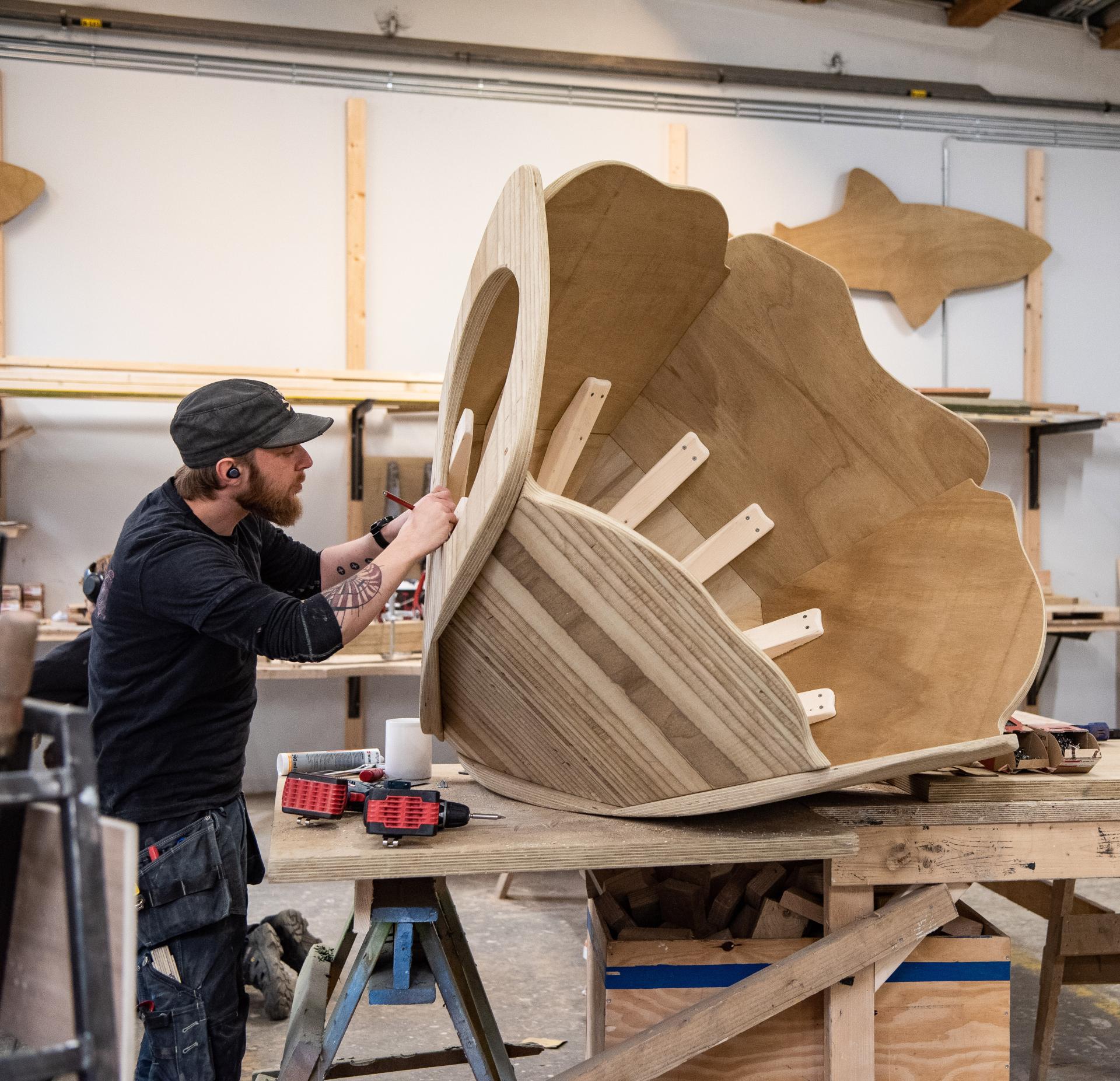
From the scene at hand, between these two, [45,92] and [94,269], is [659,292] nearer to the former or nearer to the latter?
[94,269]

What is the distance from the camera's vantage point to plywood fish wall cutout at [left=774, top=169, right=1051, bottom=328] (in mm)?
5684

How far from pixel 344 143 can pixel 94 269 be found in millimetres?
1379

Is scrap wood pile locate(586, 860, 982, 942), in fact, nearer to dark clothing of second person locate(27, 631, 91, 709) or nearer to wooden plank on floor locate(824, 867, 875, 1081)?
wooden plank on floor locate(824, 867, 875, 1081)

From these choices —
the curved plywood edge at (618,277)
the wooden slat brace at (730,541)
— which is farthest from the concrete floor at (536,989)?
the curved plywood edge at (618,277)

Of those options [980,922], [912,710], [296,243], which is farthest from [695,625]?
[296,243]

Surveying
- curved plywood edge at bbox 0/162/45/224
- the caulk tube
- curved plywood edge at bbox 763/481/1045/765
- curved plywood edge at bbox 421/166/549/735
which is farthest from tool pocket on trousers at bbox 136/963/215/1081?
curved plywood edge at bbox 0/162/45/224

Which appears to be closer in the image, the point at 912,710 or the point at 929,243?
the point at 912,710

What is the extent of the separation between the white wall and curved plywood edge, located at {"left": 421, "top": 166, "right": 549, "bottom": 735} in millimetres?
3476

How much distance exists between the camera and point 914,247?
5742 millimetres

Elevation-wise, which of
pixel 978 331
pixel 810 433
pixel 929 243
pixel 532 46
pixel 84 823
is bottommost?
pixel 84 823

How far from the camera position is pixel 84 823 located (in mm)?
818

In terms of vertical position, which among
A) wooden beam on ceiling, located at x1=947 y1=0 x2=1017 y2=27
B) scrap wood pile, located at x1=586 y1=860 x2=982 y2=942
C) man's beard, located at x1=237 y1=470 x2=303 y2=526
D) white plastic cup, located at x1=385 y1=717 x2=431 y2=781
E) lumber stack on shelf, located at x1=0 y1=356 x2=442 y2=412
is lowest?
scrap wood pile, located at x1=586 y1=860 x2=982 y2=942

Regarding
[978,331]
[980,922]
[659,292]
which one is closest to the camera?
[980,922]

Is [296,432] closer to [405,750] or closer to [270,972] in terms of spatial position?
[405,750]
